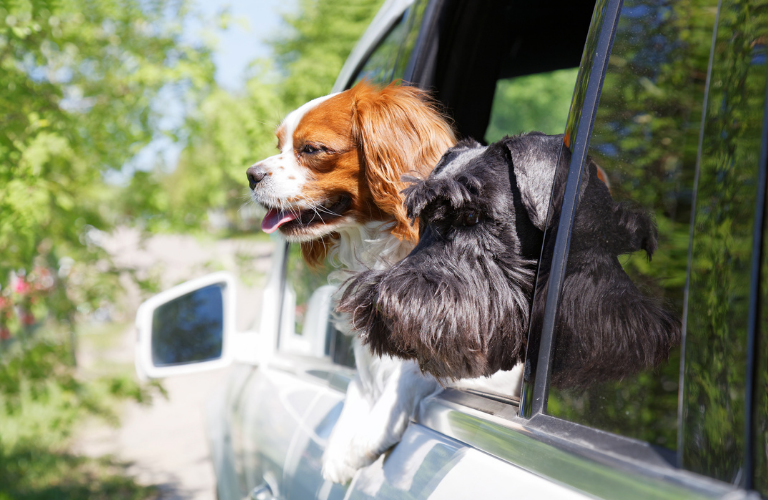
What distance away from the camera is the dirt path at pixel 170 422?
19.2 ft

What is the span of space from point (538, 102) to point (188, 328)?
3054 mm

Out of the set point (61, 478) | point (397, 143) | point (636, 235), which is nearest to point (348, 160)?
point (397, 143)

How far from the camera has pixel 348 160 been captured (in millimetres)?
2291

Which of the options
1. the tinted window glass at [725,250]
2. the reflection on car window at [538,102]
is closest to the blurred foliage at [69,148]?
the reflection on car window at [538,102]

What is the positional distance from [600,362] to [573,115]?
18.5 inches

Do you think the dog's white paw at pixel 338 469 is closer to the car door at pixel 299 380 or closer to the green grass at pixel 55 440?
the car door at pixel 299 380

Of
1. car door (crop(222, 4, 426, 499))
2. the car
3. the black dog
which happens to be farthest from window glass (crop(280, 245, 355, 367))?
the black dog

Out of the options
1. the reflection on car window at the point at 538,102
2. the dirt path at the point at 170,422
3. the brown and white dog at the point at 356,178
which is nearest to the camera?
the brown and white dog at the point at 356,178

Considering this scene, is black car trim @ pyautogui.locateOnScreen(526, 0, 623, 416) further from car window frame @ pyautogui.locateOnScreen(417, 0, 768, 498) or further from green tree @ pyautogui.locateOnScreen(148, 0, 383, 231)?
green tree @ pyautogui.locateOnScreen(148, 0, 383, 231)

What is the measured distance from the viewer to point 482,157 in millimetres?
1586

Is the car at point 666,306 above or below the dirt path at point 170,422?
above

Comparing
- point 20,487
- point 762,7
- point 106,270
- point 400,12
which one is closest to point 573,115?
point 762,7

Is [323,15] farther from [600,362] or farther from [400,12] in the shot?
[600,362]

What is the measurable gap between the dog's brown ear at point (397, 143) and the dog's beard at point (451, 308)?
1.93 ft
